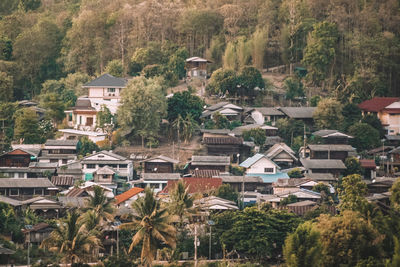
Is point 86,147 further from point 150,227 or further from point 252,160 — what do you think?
point 150,227

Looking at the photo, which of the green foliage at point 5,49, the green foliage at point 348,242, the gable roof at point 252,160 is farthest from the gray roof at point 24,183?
the green foliage at point 5,49

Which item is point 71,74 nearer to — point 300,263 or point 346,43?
point 346,43

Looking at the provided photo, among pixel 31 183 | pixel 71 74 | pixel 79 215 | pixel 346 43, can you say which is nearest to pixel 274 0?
pixel 346 43

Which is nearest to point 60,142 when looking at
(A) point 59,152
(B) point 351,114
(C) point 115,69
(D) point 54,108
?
(A) point 59,152

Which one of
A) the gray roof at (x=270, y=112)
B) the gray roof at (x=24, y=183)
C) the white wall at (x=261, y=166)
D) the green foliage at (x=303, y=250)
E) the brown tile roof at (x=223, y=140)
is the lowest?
the green foliage at (x=303, y=250)

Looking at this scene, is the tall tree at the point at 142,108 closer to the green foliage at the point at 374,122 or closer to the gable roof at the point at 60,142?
the gable roof at the point at 60,142
